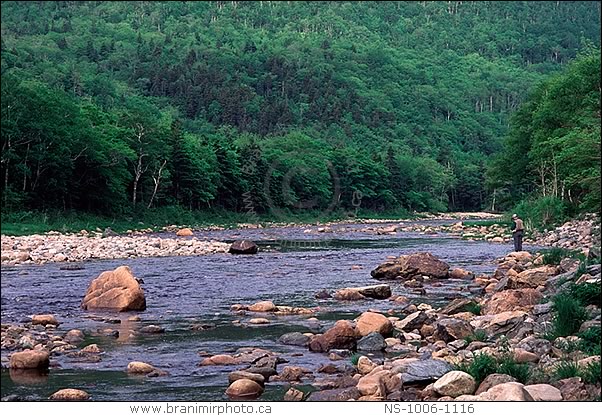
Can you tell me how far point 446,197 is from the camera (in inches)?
1687

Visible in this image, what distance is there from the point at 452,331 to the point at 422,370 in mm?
2997

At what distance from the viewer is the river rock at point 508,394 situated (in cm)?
583

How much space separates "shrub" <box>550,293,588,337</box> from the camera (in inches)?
351

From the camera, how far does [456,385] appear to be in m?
6.89

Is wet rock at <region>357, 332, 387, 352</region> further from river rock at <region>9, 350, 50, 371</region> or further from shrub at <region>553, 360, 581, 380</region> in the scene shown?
river rock at <region>9, 350, 50, 371</region>

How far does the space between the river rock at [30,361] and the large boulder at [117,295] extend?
4663mm

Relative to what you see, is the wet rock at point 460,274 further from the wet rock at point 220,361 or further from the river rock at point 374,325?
the wet rock at point 220,361

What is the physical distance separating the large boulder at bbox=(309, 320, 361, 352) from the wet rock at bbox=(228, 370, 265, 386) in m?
2.08

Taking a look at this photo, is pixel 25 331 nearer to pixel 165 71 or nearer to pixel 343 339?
pixel 343 339

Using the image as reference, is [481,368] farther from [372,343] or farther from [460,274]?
[460,274]

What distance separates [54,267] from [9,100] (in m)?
7.38

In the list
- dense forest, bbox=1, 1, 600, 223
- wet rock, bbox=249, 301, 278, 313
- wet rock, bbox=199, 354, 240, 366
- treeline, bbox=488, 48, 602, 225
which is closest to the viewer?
wet rock, bbox=199, 354, 240, 366

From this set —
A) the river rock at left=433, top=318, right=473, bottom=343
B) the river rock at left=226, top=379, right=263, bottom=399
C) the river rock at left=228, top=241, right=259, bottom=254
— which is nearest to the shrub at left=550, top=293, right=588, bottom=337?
the river rock at left=433, top=318, right=473, bottom=343

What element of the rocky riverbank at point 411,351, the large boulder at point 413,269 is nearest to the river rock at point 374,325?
the rocky riverbank at point 411,351
